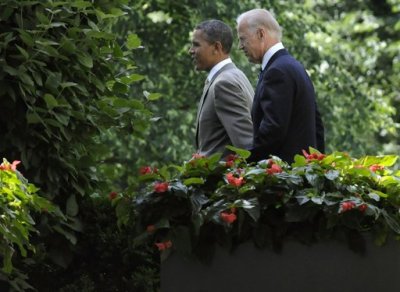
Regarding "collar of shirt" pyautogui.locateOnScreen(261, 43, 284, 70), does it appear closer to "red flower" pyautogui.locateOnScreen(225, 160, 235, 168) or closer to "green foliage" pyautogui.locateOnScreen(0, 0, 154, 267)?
"green foliage" pyautogui.locateOnScreen(0, 0, 154, 267)

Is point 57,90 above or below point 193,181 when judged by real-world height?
above

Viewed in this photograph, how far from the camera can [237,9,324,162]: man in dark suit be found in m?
6.31

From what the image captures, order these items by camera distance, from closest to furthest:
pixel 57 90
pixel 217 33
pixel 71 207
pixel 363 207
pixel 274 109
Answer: pixel 363 207 → pixel 274 109 → pixel 57 90 → pixel 71 207 → pixel 217 33

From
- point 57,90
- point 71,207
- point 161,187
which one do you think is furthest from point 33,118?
point 161,187

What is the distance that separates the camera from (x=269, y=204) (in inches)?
218

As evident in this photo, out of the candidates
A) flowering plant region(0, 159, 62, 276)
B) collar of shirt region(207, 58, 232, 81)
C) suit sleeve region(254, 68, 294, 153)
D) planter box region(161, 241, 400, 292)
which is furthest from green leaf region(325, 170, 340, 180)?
collar of shirt region(207, 58, 232, 81)

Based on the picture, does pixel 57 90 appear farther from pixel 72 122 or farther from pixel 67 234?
pixel 67 234

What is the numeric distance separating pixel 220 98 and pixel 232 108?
93mm

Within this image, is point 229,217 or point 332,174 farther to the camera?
point 332,174

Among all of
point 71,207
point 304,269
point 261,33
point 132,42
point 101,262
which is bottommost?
point 101,262

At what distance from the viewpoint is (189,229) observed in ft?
18.4

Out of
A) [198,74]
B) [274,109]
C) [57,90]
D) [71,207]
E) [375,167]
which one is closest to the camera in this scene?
[375,167]

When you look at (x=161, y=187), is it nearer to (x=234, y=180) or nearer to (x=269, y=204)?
(x=234, y=180)

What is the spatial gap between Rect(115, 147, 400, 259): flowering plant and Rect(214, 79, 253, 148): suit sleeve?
981 mm
